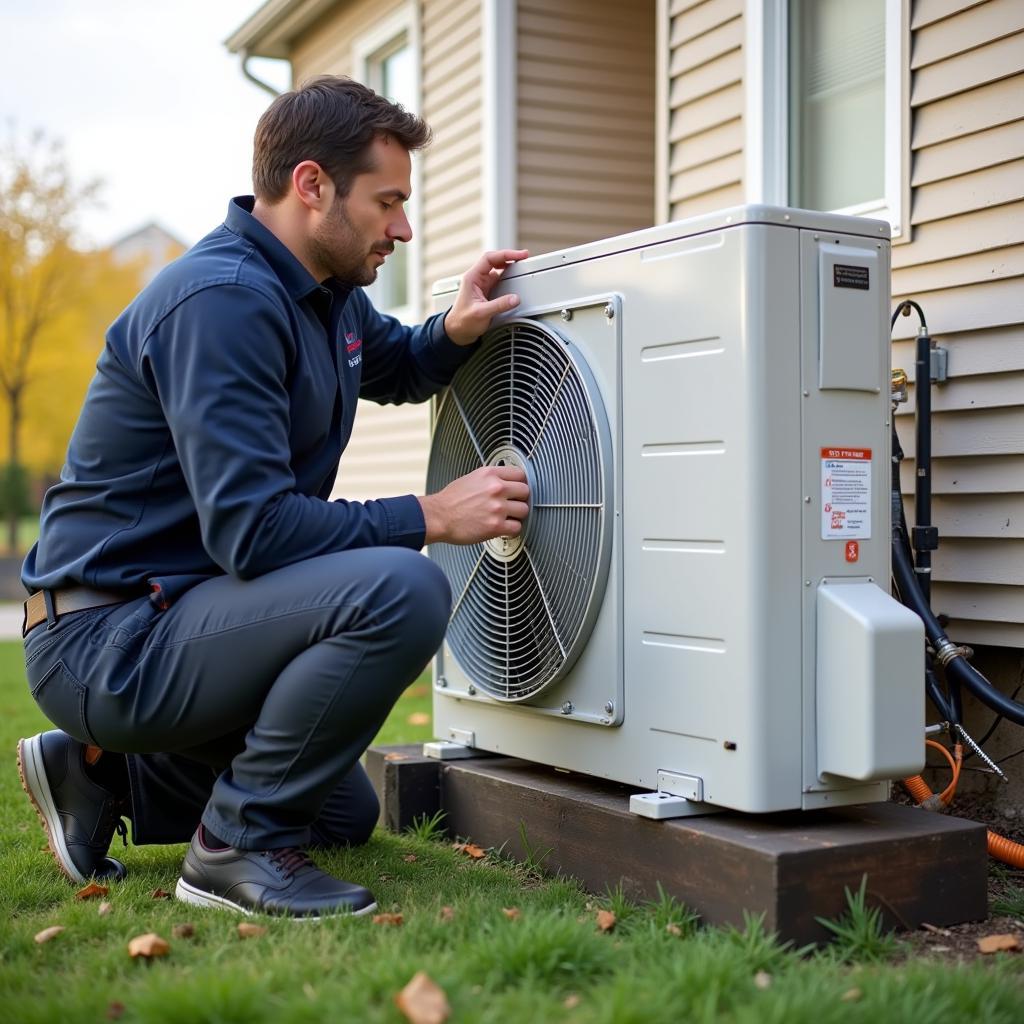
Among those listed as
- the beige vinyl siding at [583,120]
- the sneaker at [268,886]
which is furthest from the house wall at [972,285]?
the beige vinyl siding at [583,120]

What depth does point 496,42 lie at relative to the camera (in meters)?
5.96

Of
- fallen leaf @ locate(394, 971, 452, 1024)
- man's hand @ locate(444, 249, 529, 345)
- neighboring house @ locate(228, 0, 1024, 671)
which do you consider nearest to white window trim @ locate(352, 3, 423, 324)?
neighboring house @ locate(228, 0, 1024, 671)

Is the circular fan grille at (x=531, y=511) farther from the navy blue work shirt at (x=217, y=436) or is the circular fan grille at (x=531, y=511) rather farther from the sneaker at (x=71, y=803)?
the sneaker at (x=71, y=803)

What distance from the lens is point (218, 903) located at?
2.32 meters

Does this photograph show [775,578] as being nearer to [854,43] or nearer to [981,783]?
[981,783]

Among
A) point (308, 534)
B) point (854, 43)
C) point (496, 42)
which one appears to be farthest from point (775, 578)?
point (496, 42)

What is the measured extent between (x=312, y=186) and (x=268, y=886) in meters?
1.35

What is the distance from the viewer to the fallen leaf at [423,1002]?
1.66 metres

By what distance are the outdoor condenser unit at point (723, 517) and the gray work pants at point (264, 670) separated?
382mm

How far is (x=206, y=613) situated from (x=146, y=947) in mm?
598

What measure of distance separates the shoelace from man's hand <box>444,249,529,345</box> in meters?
1.16

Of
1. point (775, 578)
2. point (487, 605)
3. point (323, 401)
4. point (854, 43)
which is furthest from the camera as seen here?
point (854, 43)

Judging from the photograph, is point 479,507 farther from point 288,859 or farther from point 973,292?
point 973,292

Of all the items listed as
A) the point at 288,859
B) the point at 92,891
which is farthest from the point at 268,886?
the point at 92,891
